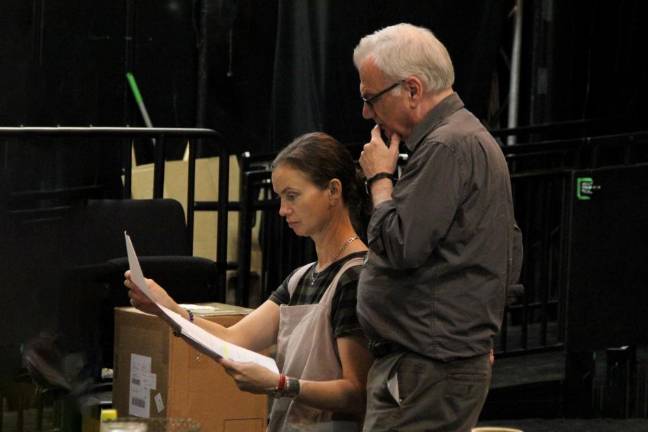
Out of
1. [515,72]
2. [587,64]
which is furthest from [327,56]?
[587,64]

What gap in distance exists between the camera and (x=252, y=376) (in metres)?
3.38

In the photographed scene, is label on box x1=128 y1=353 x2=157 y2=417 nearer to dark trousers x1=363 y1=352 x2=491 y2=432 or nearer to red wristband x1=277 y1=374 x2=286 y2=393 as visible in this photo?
red wristband x1=277 y1=374 x2=286 y2=393

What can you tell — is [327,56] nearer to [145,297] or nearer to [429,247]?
[145,297]

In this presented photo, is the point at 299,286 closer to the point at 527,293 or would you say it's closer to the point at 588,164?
the point at 527,293

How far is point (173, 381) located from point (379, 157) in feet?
4.99

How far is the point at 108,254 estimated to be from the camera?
5625 mm

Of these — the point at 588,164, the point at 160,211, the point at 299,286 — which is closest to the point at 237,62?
the point at 588,164

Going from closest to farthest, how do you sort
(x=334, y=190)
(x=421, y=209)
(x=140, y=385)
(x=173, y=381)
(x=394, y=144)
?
(x=421, y=209), (x=394, y=144), (x=334, y=190), (x=173, y=381), (x=140, y=385)

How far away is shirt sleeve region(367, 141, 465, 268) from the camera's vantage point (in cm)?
324

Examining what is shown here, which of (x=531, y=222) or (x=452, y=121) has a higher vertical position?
(x=452, y=121)

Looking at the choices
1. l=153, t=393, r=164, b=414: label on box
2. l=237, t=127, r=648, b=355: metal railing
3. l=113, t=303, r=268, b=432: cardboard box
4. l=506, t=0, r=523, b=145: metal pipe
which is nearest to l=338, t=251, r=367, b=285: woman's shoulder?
l=113, t=303, r=268, b=432: cardboard box

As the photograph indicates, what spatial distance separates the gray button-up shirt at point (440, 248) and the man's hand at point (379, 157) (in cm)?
7

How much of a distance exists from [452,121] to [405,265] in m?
0.39

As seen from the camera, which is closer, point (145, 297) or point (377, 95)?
point (377, 95)
